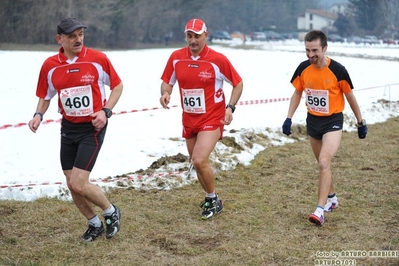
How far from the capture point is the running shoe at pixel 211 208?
24.6 ft

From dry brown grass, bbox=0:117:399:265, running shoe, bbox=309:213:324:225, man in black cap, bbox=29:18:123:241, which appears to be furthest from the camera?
running shoe, bbox=309:213:324:225

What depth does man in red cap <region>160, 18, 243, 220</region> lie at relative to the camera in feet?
24.1

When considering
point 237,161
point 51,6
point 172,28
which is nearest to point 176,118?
point 237,161

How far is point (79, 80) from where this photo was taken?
628cm

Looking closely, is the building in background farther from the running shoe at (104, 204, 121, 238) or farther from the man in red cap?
the running shoe at (104, 204, 121, 238)

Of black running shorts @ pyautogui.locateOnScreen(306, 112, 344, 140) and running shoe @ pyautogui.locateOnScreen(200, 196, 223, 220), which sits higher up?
black running shorts @ pyautogui.locateOnScreen(306, 112, 344, 140)

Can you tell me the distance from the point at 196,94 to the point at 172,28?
71.3 meters

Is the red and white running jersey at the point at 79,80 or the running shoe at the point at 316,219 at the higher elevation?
the red and white running jersey at the point at 79,80

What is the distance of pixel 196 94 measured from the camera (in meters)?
7.41

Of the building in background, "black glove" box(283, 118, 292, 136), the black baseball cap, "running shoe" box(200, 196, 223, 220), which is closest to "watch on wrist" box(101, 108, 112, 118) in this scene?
the black baseball cap

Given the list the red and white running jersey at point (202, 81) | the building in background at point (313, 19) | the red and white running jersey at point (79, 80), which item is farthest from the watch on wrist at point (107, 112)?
the building in background at point (313, 19)

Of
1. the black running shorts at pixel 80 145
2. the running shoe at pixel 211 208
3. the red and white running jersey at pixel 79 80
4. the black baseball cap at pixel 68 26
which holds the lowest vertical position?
the running shoe at pixel 211 208

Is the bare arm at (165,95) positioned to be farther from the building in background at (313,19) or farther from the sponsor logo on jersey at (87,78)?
the building in background at (313,19)

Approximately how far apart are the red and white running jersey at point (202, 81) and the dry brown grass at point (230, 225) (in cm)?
119
